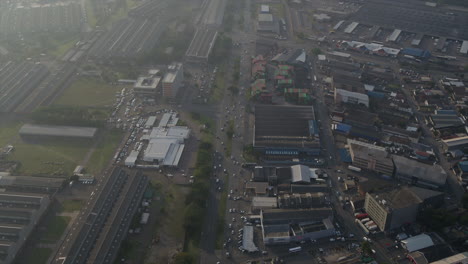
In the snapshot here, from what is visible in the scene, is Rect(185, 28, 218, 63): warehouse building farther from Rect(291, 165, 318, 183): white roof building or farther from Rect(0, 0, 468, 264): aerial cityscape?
Rect(291, 165, 318, 183): white roof building

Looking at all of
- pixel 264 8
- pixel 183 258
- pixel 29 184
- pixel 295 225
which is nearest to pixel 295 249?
pixel 295 225

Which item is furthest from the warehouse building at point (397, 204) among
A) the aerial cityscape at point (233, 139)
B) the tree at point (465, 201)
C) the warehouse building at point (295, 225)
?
the warehouse building at point (295, 225)

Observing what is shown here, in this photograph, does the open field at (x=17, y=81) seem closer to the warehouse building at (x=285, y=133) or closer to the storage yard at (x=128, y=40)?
the storage yard at (x=128, y=40)

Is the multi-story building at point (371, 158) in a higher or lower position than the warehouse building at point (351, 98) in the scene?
lower

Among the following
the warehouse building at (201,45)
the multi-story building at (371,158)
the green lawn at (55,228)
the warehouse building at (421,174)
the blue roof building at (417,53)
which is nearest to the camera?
the green lawn at (55,228)

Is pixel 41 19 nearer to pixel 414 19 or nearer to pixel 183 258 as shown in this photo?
pixel 183 258
